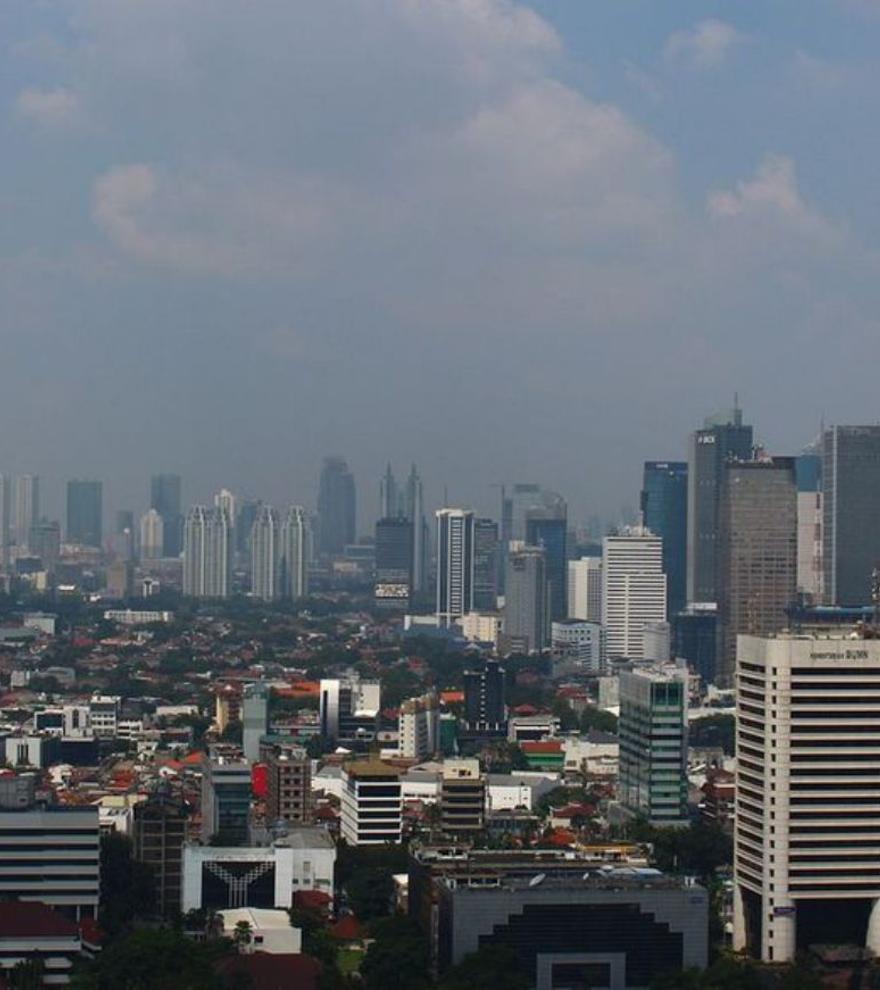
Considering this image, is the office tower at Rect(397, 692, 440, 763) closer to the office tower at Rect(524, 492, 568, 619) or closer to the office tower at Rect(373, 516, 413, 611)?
the office tower at Rect(524, 492, 568, 619)

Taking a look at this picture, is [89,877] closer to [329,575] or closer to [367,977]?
[367,977]

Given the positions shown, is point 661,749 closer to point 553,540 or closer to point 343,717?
point 343,717

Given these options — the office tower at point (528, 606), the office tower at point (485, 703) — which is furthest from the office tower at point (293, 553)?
the office tower at point (485, 703)

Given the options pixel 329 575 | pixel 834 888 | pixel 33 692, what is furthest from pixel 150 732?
pixel 329 575

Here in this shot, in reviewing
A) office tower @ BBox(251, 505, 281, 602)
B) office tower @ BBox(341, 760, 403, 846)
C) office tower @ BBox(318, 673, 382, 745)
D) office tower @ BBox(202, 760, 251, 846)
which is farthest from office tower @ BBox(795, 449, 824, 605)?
office tower @ BBox(202, 760, 251, 846)

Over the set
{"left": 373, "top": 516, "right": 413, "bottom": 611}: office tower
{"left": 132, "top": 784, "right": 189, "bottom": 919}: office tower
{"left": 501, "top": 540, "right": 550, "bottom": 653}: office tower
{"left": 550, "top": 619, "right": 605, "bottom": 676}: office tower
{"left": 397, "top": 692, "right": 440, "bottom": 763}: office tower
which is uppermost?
{"left": 373, "top": 516, "right": 413, "bottom": 611}: office tower

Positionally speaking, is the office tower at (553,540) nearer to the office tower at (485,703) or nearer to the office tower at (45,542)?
the office tower at (45,542)
